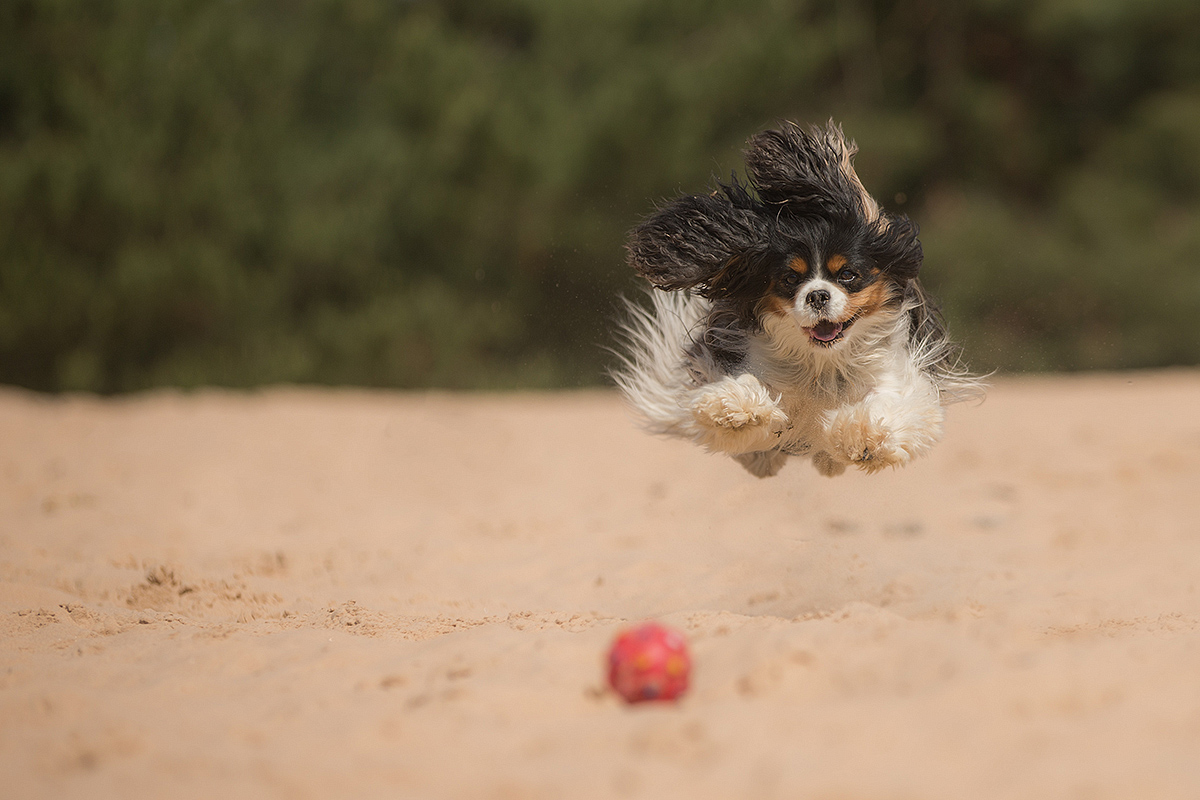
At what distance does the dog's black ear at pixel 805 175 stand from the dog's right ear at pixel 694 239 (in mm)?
139

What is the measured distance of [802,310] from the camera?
4.16 metres

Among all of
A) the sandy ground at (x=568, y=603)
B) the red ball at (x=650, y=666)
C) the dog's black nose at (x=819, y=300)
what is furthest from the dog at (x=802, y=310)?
the red ball at (x=650, y=666)

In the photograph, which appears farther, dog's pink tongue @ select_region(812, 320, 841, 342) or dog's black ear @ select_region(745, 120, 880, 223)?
dog's black ear @ select_region(745, 120, 880, 223)

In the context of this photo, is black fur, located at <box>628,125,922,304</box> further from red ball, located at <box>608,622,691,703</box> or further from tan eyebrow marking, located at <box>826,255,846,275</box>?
red ball, located at <box>608,622,691,703</box>

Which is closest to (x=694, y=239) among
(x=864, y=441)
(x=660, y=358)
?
(x=660, y=358)

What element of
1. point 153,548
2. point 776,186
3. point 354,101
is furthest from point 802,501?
point 354,101

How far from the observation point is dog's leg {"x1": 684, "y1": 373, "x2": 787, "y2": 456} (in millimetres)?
4258

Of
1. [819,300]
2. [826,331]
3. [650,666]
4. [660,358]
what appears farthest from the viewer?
[660,358]

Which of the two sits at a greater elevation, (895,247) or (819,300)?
(895,247)

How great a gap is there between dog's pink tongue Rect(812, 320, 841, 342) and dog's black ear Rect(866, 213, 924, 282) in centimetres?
37

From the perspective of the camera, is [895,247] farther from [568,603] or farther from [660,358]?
[568,603]

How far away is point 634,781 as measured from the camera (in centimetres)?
224

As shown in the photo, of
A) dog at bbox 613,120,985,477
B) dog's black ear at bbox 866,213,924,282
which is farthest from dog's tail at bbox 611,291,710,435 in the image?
dog's black ear at bbox 866,213,924,282

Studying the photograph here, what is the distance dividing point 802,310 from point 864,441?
58cm
